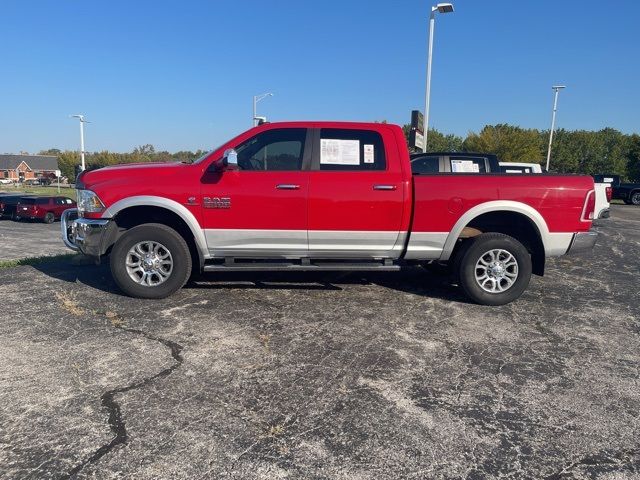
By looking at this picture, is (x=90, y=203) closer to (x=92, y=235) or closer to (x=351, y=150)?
(x=92, y=235)

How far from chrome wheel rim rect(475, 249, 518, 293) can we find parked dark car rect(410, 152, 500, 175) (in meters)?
4.68

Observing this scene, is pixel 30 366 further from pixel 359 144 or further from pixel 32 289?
pixel 359 144

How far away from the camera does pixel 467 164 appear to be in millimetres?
9719

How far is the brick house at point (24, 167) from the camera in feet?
374

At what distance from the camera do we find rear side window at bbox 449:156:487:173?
31.9 ft

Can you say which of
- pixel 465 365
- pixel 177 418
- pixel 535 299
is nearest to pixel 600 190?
pixel 535 299

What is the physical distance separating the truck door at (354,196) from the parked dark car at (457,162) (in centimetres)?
464

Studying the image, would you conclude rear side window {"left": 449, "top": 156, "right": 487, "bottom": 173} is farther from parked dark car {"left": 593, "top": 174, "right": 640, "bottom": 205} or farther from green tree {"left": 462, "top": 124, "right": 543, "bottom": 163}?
green tree {"left": 462, "top": 124, "right": 543, "bottom": 163}

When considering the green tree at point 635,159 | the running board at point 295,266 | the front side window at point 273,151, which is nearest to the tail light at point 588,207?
the running board at point 295,266

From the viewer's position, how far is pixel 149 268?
5.18m

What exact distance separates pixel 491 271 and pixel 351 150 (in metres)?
2.16

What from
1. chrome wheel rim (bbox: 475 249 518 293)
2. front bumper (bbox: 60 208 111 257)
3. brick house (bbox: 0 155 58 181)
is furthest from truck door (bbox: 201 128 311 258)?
brick house (bbox: 0 155 58 181)

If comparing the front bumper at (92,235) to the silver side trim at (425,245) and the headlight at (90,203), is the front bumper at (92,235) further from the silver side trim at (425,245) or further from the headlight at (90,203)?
the silver side trim at (425,245)

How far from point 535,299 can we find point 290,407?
3.97 m
